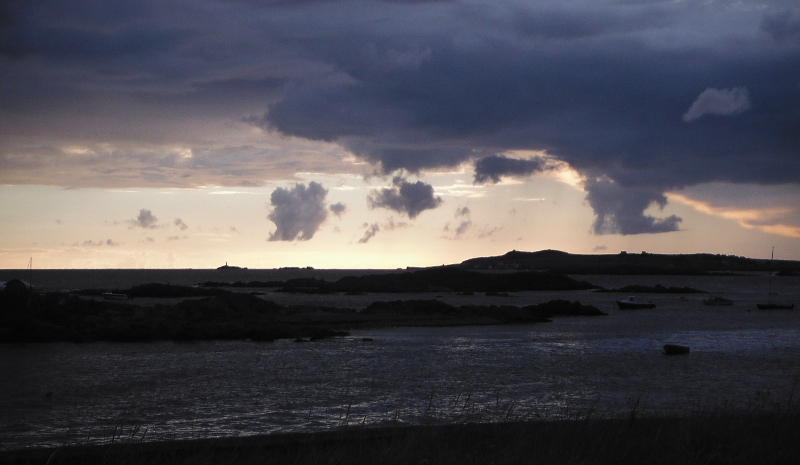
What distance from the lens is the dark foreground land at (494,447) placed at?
8625mm

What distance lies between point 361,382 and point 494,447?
52.3ft

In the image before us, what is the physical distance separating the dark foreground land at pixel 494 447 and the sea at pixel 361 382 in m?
1.12

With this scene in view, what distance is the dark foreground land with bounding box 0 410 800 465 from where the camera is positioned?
8.62 m

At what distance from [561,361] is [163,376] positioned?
18.0 meters

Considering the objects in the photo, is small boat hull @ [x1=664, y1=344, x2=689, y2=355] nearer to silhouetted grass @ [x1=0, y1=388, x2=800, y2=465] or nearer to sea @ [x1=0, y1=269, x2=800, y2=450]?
sea @ [x1=0, y1=269, x2=800, y2=450]

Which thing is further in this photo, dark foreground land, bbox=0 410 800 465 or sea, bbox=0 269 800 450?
sea, bbox=0 269 800 450

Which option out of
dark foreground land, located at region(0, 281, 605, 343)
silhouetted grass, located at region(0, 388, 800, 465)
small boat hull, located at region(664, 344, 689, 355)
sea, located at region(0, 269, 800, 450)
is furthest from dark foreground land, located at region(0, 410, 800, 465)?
dark foreground land, located at region(0, 281, 605, 343)

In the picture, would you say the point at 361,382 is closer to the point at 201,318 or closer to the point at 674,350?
the point at 674,350

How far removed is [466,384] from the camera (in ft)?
80.9

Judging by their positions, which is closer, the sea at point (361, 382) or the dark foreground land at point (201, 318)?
the sea at point (361, 382)

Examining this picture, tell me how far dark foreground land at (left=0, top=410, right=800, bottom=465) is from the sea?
112 centimetres

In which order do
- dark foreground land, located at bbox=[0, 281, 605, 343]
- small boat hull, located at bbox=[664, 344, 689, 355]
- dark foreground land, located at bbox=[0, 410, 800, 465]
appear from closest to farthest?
dark foreground land, located at bbox=[0, 410, 800, 465], small boat hull, located at bbox=[664, 344, 689, 355], dark foreground land, located at bbox=[0, 281, 605, 343]

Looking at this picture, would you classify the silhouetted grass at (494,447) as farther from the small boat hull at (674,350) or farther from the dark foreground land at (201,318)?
the dark foreground land at (201,318)

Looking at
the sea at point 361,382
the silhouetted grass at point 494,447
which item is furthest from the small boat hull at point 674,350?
the silhouetted grass at point 494,447
